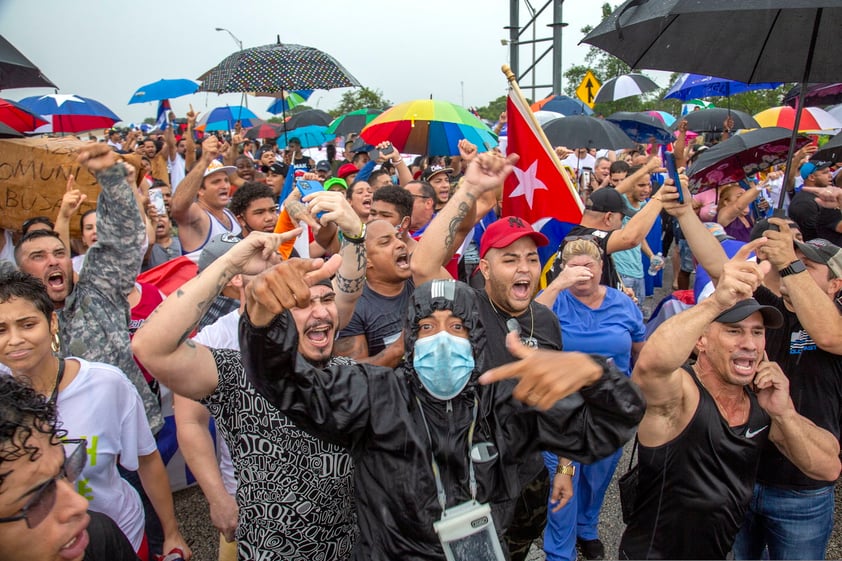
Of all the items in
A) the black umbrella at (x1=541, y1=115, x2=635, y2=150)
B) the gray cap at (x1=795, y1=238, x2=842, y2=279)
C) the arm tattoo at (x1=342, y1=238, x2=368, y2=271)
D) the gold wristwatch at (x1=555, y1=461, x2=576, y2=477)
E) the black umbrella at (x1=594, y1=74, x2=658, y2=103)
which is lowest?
the gold wristwatch at (x1=555, y1=461, x2=576, y2=477)

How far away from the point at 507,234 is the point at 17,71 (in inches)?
136

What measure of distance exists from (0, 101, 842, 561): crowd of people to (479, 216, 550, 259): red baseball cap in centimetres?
2

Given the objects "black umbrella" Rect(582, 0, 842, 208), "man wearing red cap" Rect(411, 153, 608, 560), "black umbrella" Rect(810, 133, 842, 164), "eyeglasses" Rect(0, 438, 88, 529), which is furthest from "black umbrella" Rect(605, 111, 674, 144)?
"eyeglasses" Rect(0, 438, 88, 529)

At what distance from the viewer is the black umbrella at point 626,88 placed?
14.0m

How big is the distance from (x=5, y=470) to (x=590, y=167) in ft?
34.5

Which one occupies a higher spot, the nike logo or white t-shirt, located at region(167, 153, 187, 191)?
white t-shirt, located at region(167, 153, 187, 191)

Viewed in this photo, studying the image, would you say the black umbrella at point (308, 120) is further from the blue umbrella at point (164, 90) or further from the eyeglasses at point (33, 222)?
the eyeglasses at point (33, 222)

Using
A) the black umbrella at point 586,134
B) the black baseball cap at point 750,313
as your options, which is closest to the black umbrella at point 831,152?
the black umbrella at point 586,134

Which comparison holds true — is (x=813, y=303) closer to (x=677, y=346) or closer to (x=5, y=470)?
(x=677, y=346)

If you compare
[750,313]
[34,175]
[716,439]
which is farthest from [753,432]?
[34,175]

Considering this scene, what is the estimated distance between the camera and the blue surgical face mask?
2119 millimetres

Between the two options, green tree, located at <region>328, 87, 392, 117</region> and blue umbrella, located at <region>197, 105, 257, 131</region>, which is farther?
green tree, located at <region>328, 87, 392, 117</region>

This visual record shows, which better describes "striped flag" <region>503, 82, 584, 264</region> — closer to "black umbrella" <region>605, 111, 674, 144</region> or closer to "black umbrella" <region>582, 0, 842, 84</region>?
"black umbrella" <region>582, 0, 842, 84</region>

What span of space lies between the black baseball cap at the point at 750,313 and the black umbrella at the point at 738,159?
1996mm
